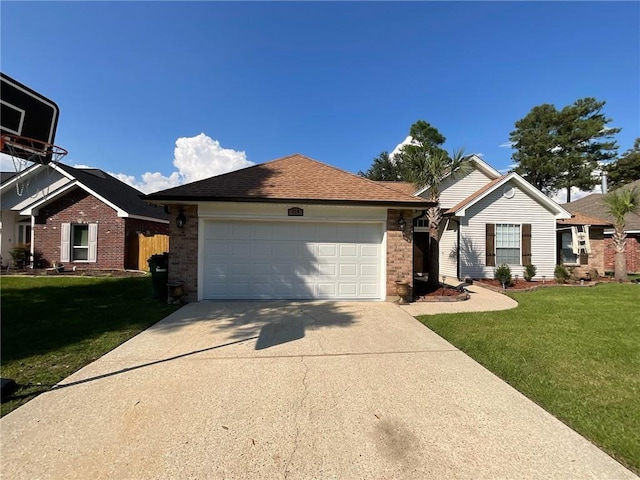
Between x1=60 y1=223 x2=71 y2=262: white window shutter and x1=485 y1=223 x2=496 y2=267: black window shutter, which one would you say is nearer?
x1=485 y1=223 x2=496 y2=267: black window shutter

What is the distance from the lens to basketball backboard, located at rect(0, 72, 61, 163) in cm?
577

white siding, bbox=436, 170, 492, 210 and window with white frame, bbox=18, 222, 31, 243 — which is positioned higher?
white siding, bbox=436, 170, 492, 210

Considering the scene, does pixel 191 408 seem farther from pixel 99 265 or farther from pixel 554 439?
pixel 99 265

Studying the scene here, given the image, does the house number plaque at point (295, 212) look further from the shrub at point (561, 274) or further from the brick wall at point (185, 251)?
the shrub at point (561, 274)

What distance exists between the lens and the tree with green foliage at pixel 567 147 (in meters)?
30.0

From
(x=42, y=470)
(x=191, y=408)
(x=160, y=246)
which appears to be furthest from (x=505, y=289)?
(x=160, y=246)

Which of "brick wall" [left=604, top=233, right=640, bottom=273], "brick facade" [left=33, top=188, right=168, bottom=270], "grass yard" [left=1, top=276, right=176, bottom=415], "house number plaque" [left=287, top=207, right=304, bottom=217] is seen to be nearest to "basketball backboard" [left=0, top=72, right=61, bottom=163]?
"grass yard" [left=1, top=276, right=176, bottom=415]

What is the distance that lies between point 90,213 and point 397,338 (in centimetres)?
1623

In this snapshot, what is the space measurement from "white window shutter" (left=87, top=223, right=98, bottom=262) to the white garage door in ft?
33.5

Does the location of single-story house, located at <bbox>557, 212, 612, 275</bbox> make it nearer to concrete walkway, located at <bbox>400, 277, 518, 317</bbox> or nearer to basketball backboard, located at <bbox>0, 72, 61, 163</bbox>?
concrete walkway, located at <bbox>400, 277, 518, 317</bbox>

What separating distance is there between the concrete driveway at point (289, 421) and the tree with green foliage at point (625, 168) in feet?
127

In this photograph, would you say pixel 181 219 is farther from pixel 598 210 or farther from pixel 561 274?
pixel 598 210

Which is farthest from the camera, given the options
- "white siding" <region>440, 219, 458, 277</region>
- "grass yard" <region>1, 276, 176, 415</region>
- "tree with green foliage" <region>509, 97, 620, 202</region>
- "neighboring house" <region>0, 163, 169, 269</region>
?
"tree with green foliage" <region>509, 97, 620, 202</region>

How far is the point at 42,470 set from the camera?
2381mm
